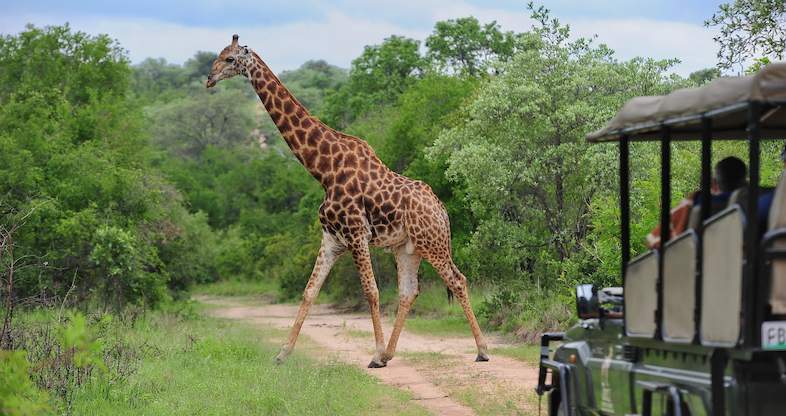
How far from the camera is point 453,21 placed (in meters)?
51.4

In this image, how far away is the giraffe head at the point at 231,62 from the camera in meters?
16.0

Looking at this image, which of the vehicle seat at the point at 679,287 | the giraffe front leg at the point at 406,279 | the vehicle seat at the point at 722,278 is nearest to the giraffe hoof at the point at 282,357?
the giraffe front leg at the point at 406,279

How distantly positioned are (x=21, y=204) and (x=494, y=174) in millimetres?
9169

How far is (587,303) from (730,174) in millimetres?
1196

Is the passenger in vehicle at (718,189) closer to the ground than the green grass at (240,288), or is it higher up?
higher up

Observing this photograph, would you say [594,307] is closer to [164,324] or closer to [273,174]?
[164,324]

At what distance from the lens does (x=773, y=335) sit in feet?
17.4

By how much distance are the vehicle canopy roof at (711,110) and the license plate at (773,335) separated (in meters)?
1.01

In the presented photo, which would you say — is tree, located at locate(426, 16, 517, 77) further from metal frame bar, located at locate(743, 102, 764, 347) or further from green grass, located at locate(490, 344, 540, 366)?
metal frame bar, located at locate(743, 102, 764, 347)

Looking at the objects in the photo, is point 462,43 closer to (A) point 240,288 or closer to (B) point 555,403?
(A) point 240,288

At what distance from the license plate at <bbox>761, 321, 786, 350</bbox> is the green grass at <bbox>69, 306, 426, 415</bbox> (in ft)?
19.0

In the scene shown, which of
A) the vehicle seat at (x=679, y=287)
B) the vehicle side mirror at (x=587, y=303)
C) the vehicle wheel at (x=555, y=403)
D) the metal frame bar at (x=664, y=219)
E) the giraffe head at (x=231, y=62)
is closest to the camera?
the vehicle seat at (x=679, y=287)

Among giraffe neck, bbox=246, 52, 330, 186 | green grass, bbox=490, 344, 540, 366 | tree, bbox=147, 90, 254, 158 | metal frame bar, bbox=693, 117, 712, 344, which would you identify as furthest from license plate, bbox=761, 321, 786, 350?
tree, bbox=147, 90, 254, 158

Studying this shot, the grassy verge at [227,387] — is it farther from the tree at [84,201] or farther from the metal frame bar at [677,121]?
the metal frame bar at [677,121]
